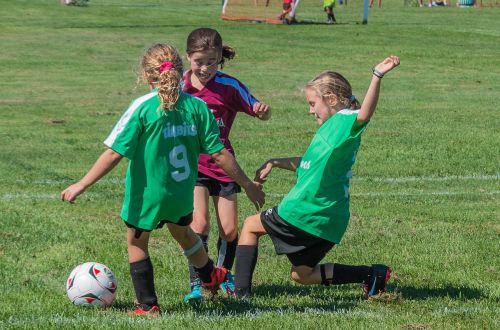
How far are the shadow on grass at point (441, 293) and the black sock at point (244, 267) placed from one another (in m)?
1.05

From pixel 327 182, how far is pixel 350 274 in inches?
33.0

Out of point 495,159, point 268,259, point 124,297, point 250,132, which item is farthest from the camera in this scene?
point 250,132

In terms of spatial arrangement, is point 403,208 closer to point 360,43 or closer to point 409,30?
point 360,43

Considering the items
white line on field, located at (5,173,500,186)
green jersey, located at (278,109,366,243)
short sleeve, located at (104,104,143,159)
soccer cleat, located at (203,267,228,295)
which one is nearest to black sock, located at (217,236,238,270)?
soccer cleat, located at (203,267,228,295)

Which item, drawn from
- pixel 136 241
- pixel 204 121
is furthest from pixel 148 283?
pixel 204 121

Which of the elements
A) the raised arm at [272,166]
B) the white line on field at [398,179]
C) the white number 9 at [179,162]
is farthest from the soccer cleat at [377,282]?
the white line on field at [398,179]

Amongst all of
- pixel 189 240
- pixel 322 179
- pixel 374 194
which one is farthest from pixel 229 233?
pixel 374 194

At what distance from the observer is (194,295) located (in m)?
6.69

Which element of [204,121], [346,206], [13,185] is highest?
[204,121]

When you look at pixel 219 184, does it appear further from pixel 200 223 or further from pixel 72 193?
pixel 72 193

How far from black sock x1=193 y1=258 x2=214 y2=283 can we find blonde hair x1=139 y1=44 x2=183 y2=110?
4.01 ft

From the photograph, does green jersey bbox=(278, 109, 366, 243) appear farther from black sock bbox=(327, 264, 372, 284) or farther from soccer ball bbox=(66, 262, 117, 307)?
soccer ball bbox=(66, 262, 117, 307)

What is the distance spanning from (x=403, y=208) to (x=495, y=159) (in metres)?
3.15

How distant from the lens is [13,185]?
36.5 ft
